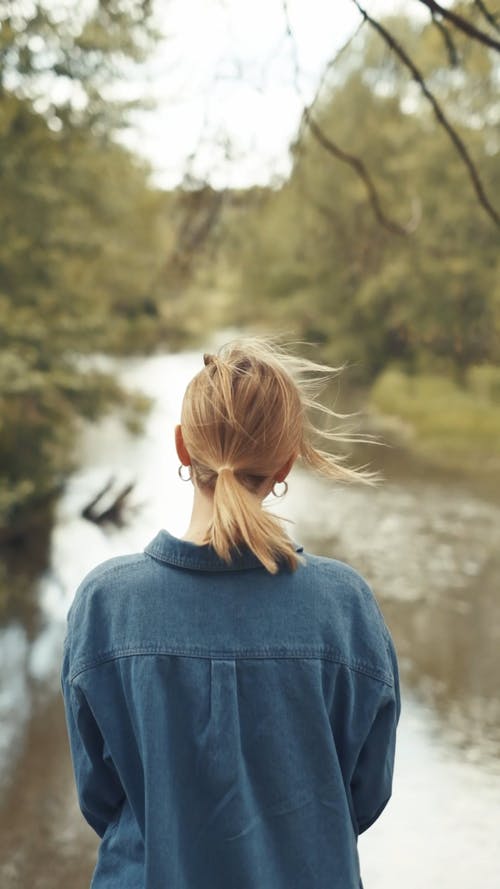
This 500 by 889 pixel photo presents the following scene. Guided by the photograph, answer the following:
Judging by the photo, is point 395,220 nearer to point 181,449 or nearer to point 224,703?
point 181,449

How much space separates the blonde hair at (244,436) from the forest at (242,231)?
688mm

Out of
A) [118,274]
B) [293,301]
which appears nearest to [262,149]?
[118,274]

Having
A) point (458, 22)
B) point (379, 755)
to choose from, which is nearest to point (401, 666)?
point (458, 22)

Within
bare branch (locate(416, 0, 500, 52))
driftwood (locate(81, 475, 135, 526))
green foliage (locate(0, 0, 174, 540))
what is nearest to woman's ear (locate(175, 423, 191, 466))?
bare branch (locate(416, 0, 500, 52))

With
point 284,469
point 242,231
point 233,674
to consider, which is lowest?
point 233,674

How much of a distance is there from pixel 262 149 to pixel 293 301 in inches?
982

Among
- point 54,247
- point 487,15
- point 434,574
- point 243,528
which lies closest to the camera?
point 243,528

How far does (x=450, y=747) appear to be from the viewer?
18.1ft

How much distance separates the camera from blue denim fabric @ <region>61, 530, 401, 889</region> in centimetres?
116

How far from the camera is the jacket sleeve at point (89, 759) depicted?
122cm

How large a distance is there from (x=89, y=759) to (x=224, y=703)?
0.23m

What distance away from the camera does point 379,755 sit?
126cm

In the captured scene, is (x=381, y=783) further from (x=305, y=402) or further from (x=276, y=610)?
(x=305, y=402)

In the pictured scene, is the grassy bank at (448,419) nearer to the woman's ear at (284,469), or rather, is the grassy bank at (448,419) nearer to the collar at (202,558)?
the woman's ear at (284,469)
